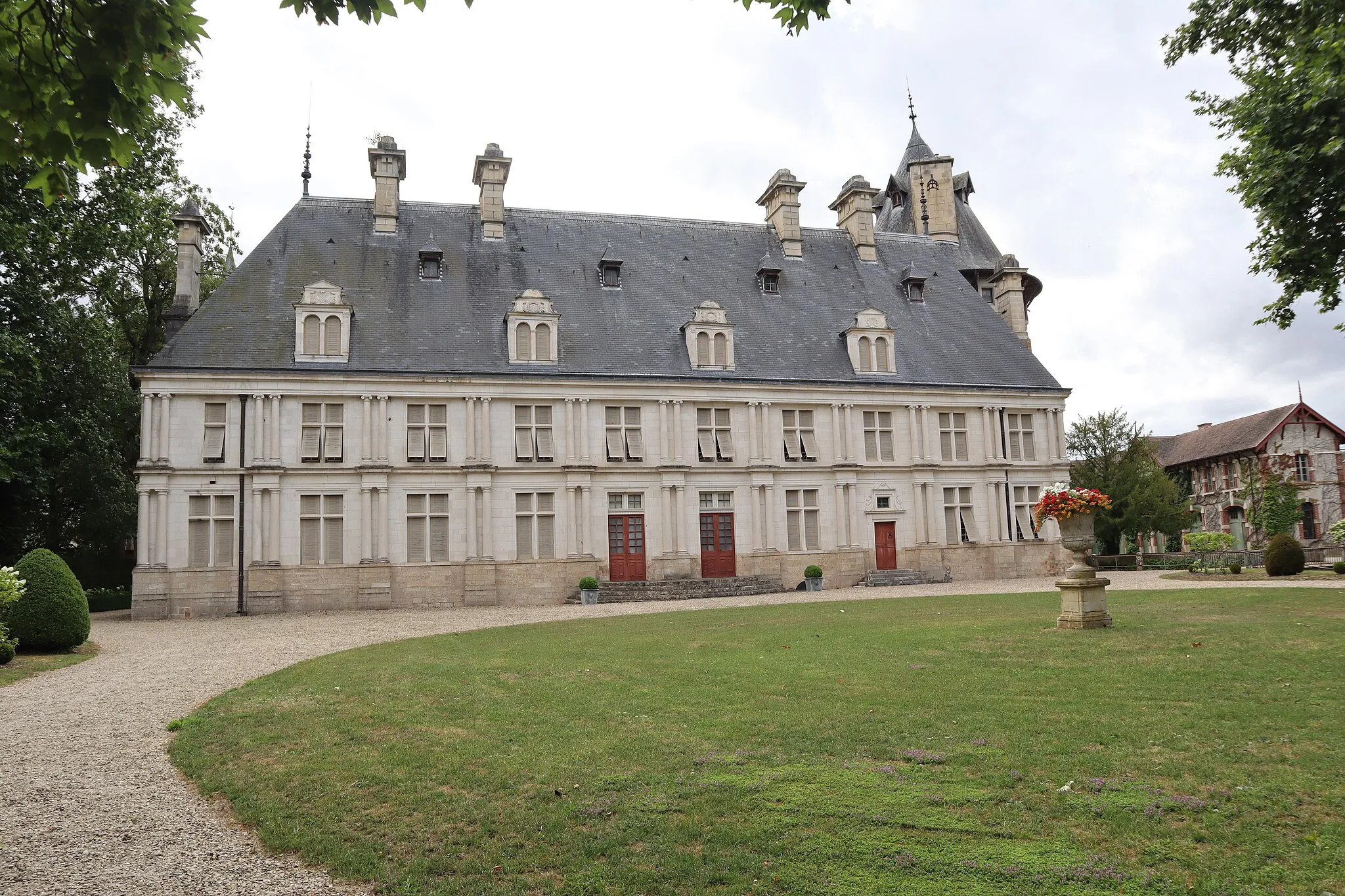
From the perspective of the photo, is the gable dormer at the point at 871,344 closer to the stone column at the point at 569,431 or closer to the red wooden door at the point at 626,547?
the red wooden door at the point at 626,547

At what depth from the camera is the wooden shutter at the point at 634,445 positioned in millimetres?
31125

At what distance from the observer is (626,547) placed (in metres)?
30.7

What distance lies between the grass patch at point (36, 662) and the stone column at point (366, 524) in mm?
10318

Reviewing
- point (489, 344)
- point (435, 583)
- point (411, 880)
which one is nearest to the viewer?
point (411, 880)

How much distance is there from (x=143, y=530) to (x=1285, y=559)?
37.1 m

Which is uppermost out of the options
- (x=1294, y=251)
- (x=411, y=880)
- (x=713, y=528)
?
(x=1294, y=251)

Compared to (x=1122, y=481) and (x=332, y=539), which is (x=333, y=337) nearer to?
(x=332, y=539)

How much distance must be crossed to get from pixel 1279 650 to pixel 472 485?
23452 mm

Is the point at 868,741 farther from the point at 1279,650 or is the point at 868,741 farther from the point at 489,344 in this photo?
the point at 489,344

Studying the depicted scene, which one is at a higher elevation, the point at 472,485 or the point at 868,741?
the point at 472,485

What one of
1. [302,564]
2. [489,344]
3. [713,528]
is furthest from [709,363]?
[302,564]

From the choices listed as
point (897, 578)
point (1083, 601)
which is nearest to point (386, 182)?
point (897, 578)

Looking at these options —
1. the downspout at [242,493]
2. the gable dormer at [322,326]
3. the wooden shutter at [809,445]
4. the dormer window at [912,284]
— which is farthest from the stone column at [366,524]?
the dormer window at [912,284]

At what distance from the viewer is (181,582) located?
26812 millimetres
